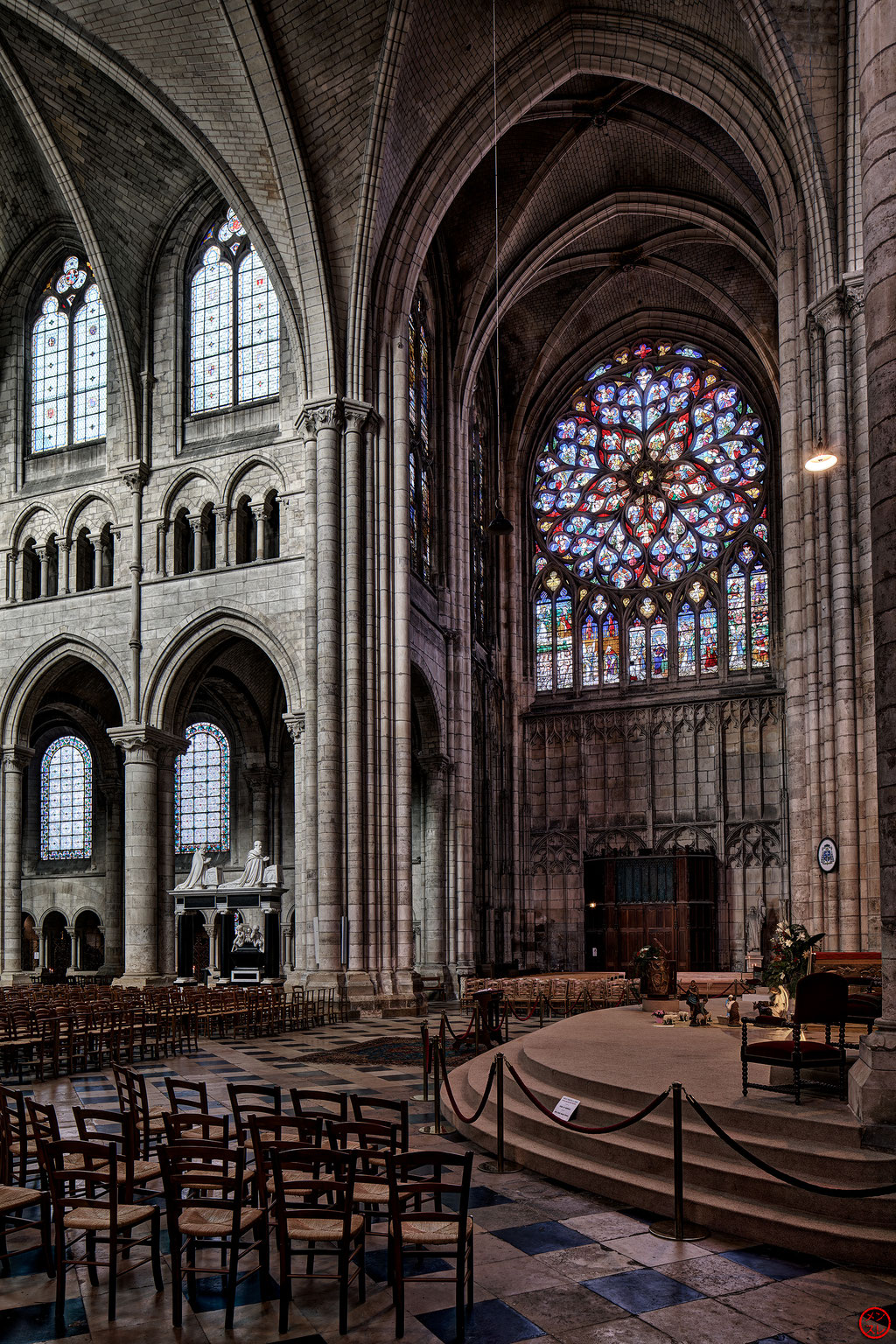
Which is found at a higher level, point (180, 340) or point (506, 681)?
point (180, 340)

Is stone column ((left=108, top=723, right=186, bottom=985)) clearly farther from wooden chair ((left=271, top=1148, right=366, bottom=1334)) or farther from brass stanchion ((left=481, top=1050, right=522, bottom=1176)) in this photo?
wooden chair ((left=271, top=1148, right=366, bottom=1334))

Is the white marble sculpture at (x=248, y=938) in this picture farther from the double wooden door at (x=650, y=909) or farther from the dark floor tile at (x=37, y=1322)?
the dark floor tile at (x=37, y=1322)

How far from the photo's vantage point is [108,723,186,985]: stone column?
83.7ft

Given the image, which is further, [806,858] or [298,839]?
[298,839]

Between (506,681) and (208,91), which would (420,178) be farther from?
(506,681)

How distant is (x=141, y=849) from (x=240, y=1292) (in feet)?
67.0

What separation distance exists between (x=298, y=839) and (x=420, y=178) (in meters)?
14.6

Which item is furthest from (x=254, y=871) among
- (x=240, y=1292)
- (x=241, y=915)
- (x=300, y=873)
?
(x=240, y=1292)

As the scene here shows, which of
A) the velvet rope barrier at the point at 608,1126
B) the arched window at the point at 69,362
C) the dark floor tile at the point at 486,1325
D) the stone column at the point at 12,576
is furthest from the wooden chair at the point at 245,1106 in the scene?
the arched window at the point at 69,362

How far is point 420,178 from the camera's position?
25484 mm

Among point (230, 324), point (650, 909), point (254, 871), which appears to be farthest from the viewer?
point (650, 909)

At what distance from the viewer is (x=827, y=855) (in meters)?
18.4

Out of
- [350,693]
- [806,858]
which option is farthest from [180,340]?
[806,858]

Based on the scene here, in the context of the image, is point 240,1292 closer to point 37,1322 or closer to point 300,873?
point 37,1322
